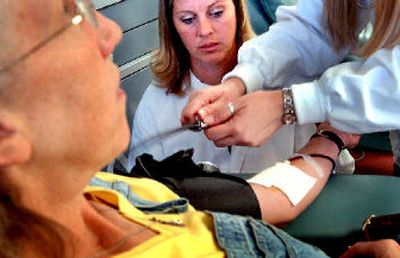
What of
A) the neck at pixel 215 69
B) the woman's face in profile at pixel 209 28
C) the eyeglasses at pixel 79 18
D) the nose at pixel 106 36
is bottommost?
the neck at pixel 215 69

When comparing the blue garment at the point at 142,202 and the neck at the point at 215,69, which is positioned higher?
the blue garment at the point at 142,202

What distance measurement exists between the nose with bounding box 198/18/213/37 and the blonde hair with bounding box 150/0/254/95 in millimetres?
110

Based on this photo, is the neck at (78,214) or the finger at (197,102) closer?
the neck at (78,214)

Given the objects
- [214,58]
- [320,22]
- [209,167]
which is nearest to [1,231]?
[209,167]

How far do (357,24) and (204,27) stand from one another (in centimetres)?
54

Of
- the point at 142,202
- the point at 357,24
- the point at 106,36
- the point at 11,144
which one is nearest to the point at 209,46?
the point at 357,24

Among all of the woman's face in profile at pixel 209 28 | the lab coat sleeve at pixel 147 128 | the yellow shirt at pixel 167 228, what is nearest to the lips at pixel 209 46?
the woman's face in profile at pixel 209 28

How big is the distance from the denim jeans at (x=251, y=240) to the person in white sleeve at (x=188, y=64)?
0.71m

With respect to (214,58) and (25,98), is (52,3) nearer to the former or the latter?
(25,98)

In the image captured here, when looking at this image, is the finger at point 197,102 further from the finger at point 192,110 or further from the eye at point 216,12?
the eye at point 216,12

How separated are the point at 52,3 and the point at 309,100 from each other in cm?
72

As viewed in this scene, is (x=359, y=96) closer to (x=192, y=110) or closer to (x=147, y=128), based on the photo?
(x=192, y=110)

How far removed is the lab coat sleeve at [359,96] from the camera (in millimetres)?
1314

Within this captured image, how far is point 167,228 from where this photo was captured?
3.06 ft
